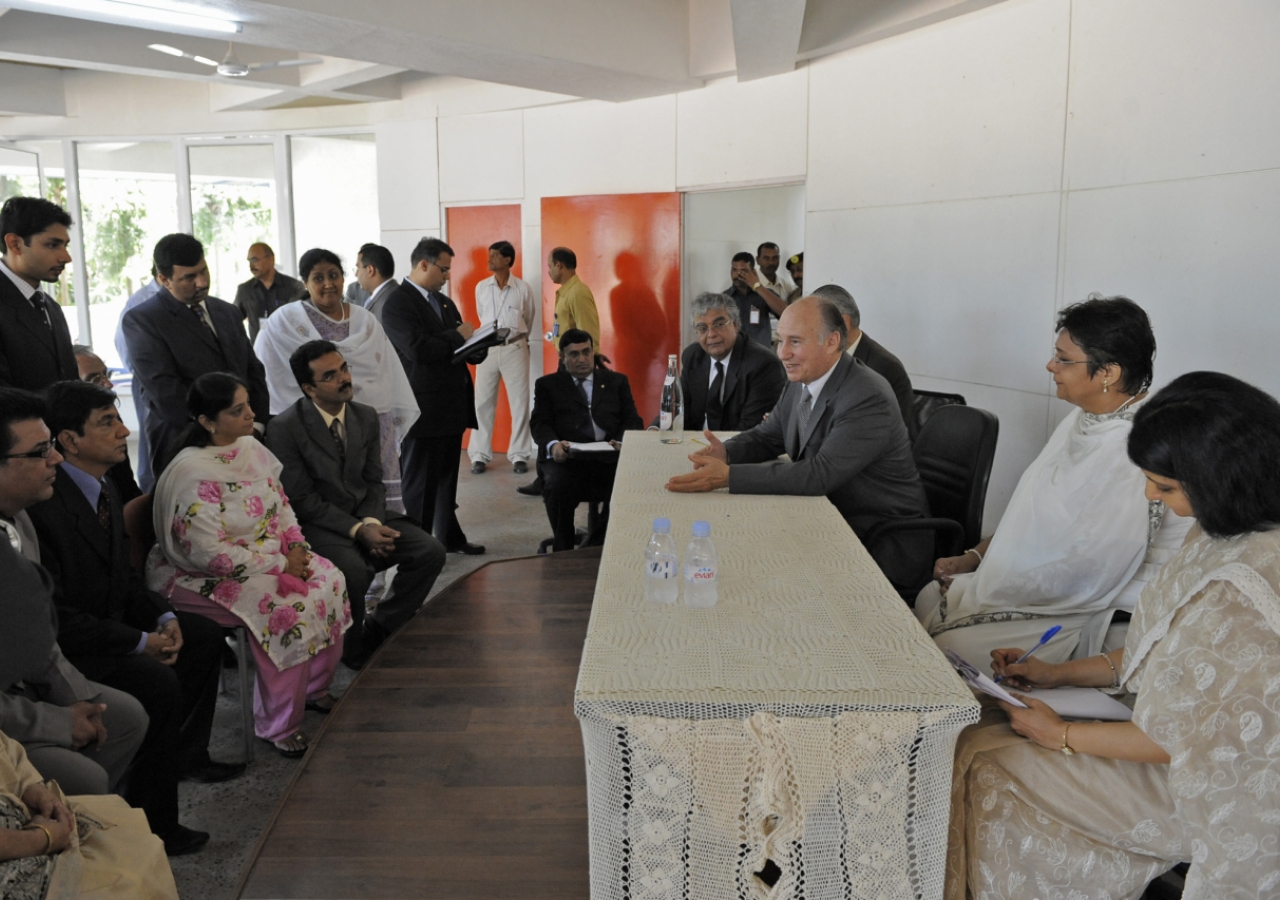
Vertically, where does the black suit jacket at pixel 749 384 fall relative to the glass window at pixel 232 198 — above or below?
below

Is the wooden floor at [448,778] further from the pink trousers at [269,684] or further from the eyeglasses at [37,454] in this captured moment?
the eyeglasses at [37,454]

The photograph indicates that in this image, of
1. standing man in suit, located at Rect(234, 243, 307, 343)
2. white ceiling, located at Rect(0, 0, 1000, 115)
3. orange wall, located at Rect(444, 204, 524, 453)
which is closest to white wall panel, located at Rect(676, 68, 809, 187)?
white ceiling, located at Rect(0, 0, 1000, 115)

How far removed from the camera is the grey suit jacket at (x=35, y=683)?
1.88m

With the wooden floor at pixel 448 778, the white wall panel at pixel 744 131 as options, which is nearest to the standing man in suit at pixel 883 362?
the wooden floor at pixel 448 778

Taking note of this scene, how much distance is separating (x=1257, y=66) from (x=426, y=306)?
370 cm

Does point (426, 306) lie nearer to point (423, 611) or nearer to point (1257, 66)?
point (423, 611)

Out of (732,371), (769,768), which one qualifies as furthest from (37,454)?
(732,371)

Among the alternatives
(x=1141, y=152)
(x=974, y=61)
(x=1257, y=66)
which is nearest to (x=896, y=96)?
(x=974, y=61)

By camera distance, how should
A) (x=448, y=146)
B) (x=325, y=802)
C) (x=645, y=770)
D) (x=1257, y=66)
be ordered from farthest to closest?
(x=448, y=146)
(x=1257, y=66)
(x=325, y=802)
(x=645, y=770)

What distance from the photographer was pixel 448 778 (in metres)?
2.25

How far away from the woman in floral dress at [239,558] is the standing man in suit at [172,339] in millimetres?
793

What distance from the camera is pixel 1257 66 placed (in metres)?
2.94

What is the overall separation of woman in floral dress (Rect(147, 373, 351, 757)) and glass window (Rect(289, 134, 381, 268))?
6036 millimetres

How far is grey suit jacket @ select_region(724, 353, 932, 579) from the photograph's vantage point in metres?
2.67
